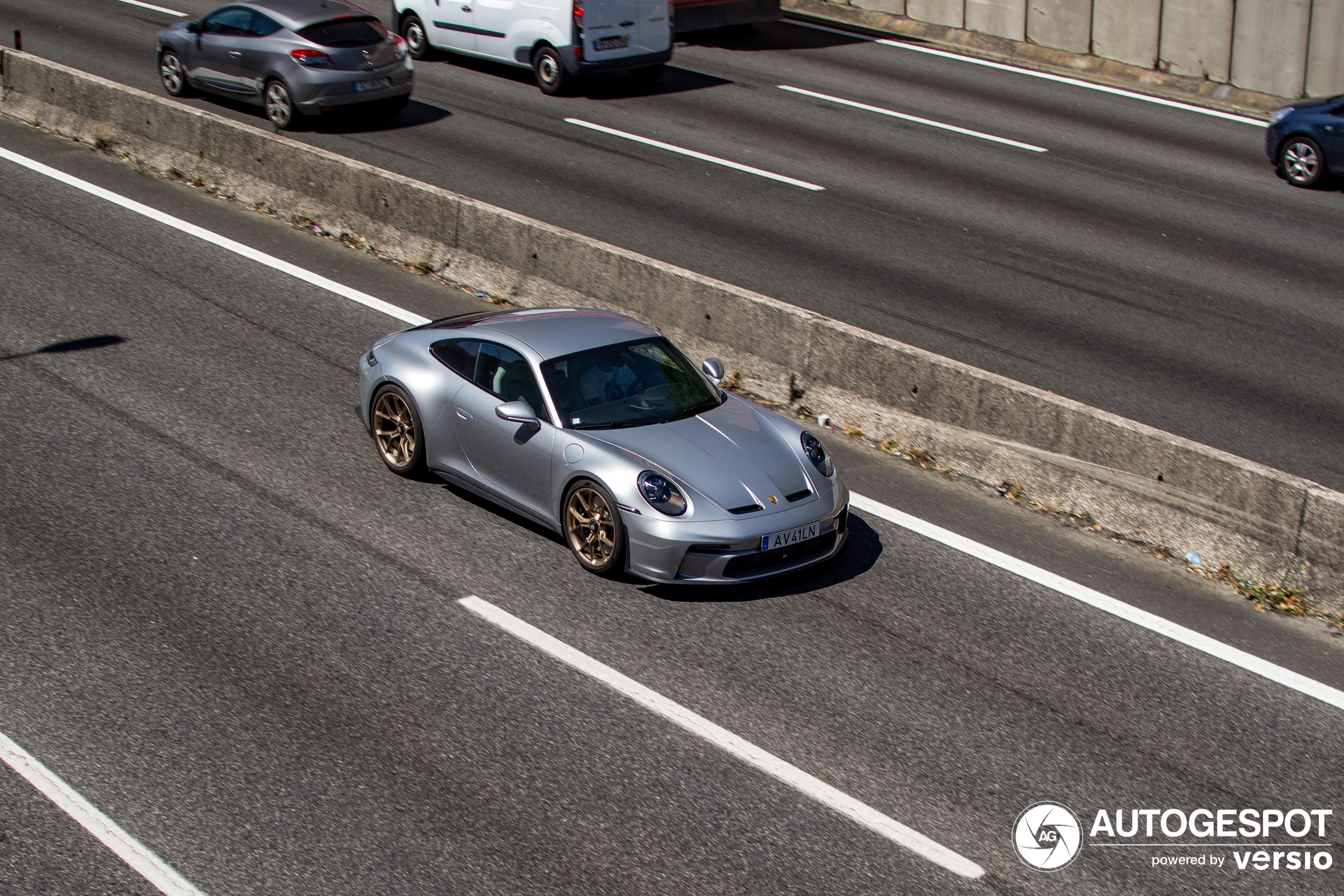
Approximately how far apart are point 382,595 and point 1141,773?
4212 millimetres

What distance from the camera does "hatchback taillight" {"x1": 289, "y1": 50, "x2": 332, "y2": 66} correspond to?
57.0ft

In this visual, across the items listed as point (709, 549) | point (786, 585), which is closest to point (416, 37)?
point (786, 585)

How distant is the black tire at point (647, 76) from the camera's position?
2164 cm

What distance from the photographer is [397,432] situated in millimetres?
8922

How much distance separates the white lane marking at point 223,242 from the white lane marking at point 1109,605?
196 inches

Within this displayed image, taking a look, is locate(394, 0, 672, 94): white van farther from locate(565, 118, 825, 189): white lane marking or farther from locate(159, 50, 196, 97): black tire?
locate(159, 50, 196, 97): black tire

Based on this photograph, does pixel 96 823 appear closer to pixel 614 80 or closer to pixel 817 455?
pixel 817 455

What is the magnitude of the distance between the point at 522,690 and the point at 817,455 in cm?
267

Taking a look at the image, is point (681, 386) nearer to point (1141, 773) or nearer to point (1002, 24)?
point (1141, 773)

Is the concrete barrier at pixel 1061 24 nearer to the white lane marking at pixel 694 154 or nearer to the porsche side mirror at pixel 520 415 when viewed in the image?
the white lane marking at pixel 694 154

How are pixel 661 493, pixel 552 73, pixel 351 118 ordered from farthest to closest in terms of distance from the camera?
pixel 552 73 → pixel 351 118 → pixel 661 493

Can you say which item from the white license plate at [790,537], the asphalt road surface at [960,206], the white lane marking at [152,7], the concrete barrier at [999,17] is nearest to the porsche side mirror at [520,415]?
the white license plate at [790,537]

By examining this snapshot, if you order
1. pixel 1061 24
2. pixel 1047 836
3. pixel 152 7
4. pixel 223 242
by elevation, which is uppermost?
pixel 152 7

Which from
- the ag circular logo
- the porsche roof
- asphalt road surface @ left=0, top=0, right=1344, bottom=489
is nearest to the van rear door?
asphalt road surface @ left=0, top=0, right=1344, bottom=489
